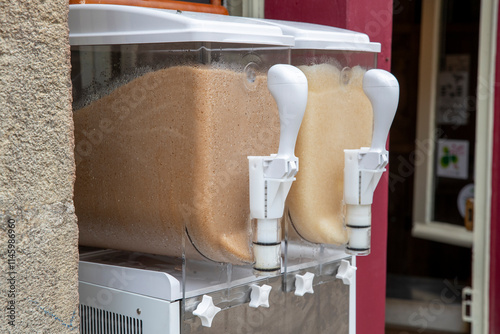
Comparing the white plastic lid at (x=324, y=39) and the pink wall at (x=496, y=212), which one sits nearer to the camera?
the white plastic lid at (x=324, y=39)

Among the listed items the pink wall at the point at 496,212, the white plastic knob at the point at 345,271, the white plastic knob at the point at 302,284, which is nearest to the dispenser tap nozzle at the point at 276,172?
the white plastic knob at the point at 302,284

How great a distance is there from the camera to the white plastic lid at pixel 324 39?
1053mm

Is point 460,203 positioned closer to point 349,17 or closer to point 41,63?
point 349,17

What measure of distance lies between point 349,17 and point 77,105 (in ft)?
2.11

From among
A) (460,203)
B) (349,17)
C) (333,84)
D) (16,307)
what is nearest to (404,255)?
(460,203)

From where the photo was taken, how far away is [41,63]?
2.48ft

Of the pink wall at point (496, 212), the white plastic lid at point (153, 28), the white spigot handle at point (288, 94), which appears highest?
the white plastic lid at point (153, 28)

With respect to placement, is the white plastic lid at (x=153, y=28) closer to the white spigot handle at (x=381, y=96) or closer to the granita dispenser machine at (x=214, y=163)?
the granita dispenser machine at (x=214, y=163)

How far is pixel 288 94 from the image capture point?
875 mm

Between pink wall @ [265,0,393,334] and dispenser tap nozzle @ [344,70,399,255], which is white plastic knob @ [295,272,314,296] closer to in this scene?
dispenser tap nozzle @ [344,70,399,255]

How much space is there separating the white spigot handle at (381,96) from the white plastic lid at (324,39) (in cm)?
9

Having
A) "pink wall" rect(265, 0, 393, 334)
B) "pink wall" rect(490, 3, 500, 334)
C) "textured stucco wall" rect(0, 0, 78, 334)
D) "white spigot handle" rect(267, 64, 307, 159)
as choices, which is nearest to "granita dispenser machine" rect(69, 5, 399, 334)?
"white spigot handle" rect(267, 64, 307, 159)

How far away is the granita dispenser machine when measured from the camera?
34.7 inches

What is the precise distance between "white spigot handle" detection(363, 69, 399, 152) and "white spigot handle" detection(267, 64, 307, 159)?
0.17m
